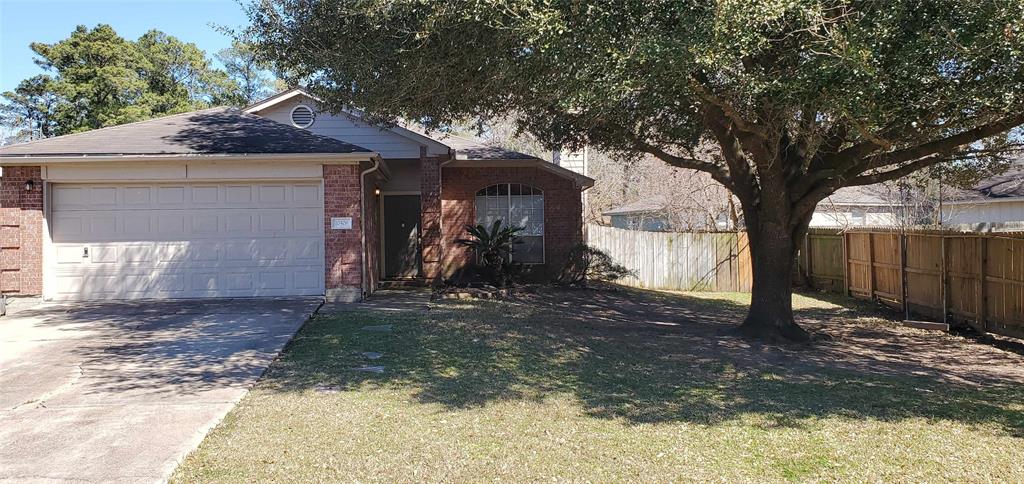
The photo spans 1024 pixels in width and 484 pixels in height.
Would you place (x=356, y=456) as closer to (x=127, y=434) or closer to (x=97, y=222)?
(x=127, y=434)

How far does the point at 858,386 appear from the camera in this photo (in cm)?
757

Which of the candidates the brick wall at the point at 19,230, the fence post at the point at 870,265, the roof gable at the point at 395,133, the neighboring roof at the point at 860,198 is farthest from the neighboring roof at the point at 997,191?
the brick wall at the point at 19,230

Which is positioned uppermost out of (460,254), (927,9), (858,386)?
(927,9)

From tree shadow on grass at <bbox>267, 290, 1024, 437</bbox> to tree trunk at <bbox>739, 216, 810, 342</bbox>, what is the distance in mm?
425

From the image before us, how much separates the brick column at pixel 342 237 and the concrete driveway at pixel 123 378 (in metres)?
0.69

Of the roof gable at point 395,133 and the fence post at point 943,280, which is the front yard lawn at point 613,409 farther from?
the roof gable at point 395,133

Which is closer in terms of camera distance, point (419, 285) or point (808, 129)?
point (808, 129)

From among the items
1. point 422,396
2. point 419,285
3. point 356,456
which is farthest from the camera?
point 419,285

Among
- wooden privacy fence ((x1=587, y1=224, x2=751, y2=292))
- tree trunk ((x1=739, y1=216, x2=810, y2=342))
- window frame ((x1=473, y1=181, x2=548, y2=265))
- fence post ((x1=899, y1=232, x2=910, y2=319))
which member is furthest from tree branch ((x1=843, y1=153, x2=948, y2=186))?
wooden privacy fence ((x1=587, y1=224, x2=751, y2=292))

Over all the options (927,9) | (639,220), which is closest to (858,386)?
(927,9)

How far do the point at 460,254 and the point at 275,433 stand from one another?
11868 millimetres

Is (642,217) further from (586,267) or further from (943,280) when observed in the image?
(943,280)

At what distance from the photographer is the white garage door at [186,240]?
13.1 m

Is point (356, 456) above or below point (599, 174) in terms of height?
below
